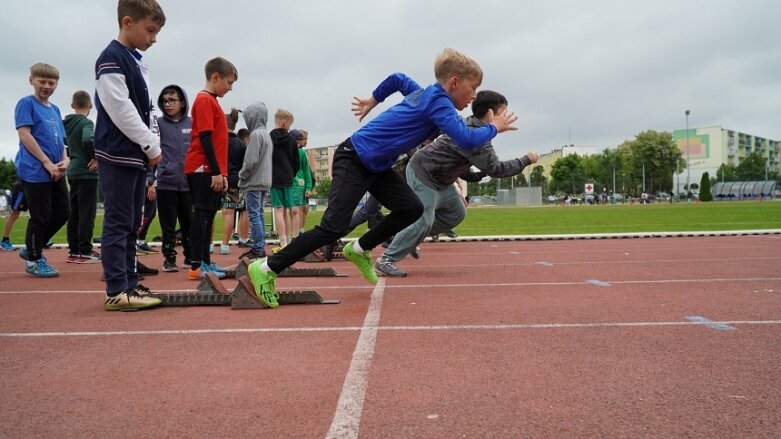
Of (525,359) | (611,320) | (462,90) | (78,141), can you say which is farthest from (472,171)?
(78,141)

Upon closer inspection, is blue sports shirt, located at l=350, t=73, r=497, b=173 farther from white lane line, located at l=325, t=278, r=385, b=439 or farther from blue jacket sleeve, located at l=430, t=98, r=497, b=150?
white lane line, located at l=325, t=278, r=385, b=439

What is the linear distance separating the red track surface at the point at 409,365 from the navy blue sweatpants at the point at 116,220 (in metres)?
0.29

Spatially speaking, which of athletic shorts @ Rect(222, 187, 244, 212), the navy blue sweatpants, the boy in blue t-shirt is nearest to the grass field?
athletic shorts @ Rect(222, 187, 244, 212)

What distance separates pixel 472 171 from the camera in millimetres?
6383

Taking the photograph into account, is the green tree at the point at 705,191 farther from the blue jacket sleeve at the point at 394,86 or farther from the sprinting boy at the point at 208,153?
the sprinting boy at the point at 208,153

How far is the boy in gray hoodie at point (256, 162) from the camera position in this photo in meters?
6.90

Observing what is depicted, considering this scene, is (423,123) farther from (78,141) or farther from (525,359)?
(78,141)

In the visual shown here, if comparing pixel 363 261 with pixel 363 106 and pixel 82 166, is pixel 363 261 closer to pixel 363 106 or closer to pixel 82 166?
pixel 363 106

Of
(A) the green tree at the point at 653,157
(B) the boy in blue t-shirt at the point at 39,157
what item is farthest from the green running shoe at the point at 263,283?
(A) the green tree at the point at 653,157

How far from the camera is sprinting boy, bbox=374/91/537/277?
5.59m

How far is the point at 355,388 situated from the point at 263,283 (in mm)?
1930

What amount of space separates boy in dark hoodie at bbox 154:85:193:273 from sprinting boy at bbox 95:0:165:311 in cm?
199

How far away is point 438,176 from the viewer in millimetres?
5879

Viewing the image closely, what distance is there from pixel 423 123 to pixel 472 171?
2443 millimetres
